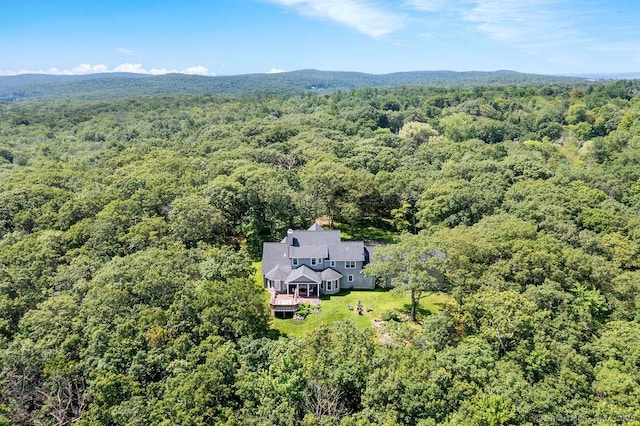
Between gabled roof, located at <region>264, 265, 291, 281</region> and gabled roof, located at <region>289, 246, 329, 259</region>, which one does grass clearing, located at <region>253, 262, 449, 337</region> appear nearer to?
gabled roof, located at <region>264, 265, 291, 281</region>

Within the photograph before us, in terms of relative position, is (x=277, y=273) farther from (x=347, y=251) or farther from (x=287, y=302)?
(x=347, y=251)

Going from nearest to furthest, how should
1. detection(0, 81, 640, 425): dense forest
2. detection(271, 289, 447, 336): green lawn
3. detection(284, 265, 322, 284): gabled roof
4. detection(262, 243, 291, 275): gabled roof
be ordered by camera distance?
detection(0, 81, 640, 425): dense forest, detection(271, 289, 447, 336): green lawn, detection(284, 265, 322, 284): gabled roof, detection(262, 243, 291, 275): gabled roof

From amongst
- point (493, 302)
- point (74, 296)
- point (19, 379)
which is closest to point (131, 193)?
point (74, 296)

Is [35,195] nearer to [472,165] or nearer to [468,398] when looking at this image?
[468,398]

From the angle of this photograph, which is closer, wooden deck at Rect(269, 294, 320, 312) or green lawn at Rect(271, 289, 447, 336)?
green lawn at Rect(271, 289, 447, 336)

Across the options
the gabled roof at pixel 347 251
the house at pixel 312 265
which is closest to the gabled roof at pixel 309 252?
the house at pixel 312 265

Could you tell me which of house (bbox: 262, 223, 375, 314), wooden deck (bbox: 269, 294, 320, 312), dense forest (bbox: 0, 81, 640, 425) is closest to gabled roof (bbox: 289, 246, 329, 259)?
house (bbox: 262, 223, 375, 314)

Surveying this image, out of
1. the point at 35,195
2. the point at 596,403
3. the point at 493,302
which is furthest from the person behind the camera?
the point at 35,195
